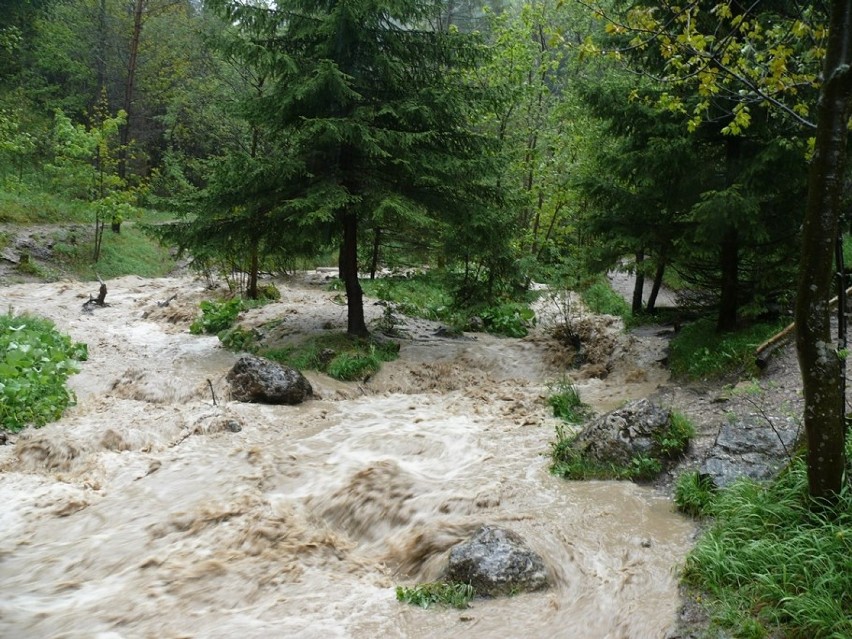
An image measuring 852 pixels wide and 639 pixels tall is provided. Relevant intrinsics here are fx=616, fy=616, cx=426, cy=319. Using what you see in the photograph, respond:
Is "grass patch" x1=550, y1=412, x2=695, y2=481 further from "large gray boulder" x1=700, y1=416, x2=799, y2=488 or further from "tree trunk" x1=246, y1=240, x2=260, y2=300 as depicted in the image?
"tree trunk" x1=246, y1=240, x2=260, y2=300

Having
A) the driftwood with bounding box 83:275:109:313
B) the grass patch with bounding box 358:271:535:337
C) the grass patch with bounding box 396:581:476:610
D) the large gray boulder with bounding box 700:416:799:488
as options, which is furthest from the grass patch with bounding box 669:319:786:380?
the driftwood with bounding box 83:275:109:313

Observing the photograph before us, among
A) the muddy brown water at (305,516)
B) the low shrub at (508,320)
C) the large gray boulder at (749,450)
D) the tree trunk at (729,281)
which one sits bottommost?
the muddy brown water at (305,516)

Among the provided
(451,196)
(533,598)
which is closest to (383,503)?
(533,598)

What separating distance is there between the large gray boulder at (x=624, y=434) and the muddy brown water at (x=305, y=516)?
56 centimetres

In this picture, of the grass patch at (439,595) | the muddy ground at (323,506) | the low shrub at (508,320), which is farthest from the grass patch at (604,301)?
the grass patch at (439,595)

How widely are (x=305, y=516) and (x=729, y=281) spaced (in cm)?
790

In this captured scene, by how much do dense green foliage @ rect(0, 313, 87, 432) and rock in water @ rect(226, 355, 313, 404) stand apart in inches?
102

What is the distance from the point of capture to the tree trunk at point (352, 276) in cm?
1342

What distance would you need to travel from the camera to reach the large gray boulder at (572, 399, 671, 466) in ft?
24.2

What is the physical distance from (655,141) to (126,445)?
9023 mm

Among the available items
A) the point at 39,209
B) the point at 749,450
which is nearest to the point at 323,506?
the point at 749,450

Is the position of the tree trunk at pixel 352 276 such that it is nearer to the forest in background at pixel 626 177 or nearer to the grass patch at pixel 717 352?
the forest in background at pixel 626 177

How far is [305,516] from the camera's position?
680 centimetres

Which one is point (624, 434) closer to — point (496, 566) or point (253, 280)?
point (496, 566)
